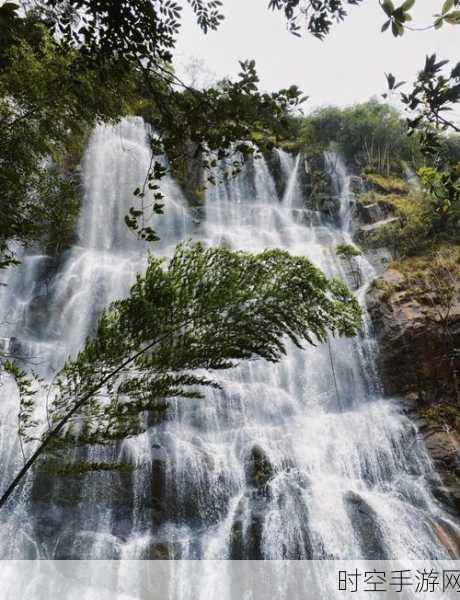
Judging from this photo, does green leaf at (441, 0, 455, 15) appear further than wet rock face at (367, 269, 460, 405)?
No

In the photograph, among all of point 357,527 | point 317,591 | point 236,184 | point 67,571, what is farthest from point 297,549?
point 236,184

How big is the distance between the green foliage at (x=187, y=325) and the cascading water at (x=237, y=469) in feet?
10.3

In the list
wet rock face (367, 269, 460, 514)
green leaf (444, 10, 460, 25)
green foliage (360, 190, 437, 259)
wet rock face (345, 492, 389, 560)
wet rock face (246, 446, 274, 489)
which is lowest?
wet rock face (345, 492, 389, 560)

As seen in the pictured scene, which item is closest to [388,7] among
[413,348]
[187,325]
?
[187,325]

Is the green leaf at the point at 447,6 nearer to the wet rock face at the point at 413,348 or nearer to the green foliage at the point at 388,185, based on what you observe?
the wet rock face at the point at 413,348

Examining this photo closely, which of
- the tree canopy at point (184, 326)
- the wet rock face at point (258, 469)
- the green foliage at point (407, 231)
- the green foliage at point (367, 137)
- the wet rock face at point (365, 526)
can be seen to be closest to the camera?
the tree canopy at point (184, 326)

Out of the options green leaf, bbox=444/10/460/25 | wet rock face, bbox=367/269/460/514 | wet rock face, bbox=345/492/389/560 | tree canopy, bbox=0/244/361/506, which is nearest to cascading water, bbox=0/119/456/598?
wet rock face, bbox=345/492/389/560

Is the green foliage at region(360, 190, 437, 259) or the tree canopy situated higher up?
the green foliage at region(360, 190, 437, 259)

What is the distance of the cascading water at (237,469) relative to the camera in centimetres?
579

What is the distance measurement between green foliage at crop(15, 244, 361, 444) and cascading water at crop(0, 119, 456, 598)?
3135 millimetres

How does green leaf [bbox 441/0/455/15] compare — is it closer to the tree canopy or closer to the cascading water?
the tree canopy

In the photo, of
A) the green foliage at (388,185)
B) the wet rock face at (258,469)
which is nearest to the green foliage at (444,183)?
the wet rock face at (258,469)

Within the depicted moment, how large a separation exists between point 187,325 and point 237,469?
4.23 meters

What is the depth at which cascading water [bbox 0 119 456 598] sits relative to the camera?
579 centimetres
